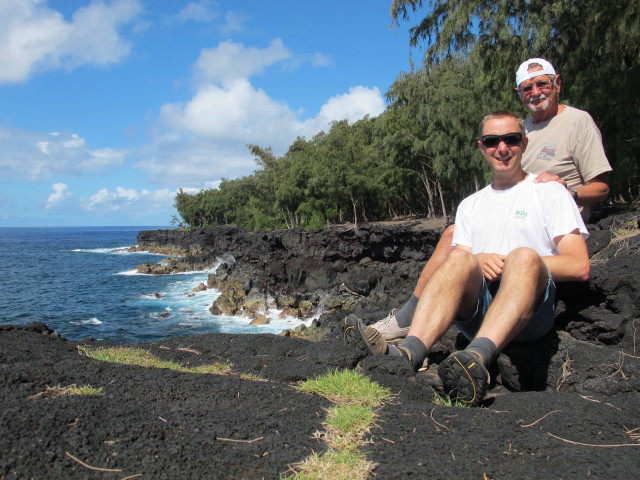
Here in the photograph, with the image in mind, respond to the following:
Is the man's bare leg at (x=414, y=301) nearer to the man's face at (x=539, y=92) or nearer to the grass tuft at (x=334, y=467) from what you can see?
the man's face at (x=539, y=92)

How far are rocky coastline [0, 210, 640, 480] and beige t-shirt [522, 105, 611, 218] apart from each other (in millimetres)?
943

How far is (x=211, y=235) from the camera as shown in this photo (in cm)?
6425

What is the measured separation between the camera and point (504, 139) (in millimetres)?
3676

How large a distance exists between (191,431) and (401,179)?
38.8m

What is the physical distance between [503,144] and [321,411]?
2.32 metres

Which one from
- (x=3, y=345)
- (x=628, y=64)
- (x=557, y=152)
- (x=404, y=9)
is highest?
→ (x=404, y=9)

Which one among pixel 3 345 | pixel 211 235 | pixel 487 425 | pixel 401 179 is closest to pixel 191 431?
pixel 487 425

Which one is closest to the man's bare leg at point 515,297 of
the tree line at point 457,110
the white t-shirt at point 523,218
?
the white t-shirt at point 523,218

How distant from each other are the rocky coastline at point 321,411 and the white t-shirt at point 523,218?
2.87 ft

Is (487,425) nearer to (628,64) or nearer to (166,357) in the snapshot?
(166,357)

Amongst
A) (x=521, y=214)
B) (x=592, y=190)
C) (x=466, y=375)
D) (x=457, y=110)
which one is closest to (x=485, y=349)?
(x=466, y=375)

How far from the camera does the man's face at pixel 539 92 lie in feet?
14.0

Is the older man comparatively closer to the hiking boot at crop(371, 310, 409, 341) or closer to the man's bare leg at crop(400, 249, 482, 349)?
the hiking boot at crop(371, 310, 409, 341)

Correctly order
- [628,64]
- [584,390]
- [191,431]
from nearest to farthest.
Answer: [191,431] < [584,390] < [628,64]
